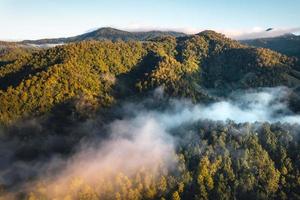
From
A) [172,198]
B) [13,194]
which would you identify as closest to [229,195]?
[172,198]

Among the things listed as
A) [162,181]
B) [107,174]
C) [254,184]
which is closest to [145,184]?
[162,181]

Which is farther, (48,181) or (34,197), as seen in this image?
(48,181)

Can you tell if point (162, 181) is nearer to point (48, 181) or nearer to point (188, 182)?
point (188, 182)

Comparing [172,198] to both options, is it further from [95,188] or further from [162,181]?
[95,188]

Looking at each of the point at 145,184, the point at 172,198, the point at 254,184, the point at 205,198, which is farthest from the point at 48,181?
the point at 254,184

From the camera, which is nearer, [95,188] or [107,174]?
[95,188]

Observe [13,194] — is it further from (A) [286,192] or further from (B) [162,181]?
(A) [286,192]

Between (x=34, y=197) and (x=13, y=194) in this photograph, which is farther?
(x=13, y=194)
